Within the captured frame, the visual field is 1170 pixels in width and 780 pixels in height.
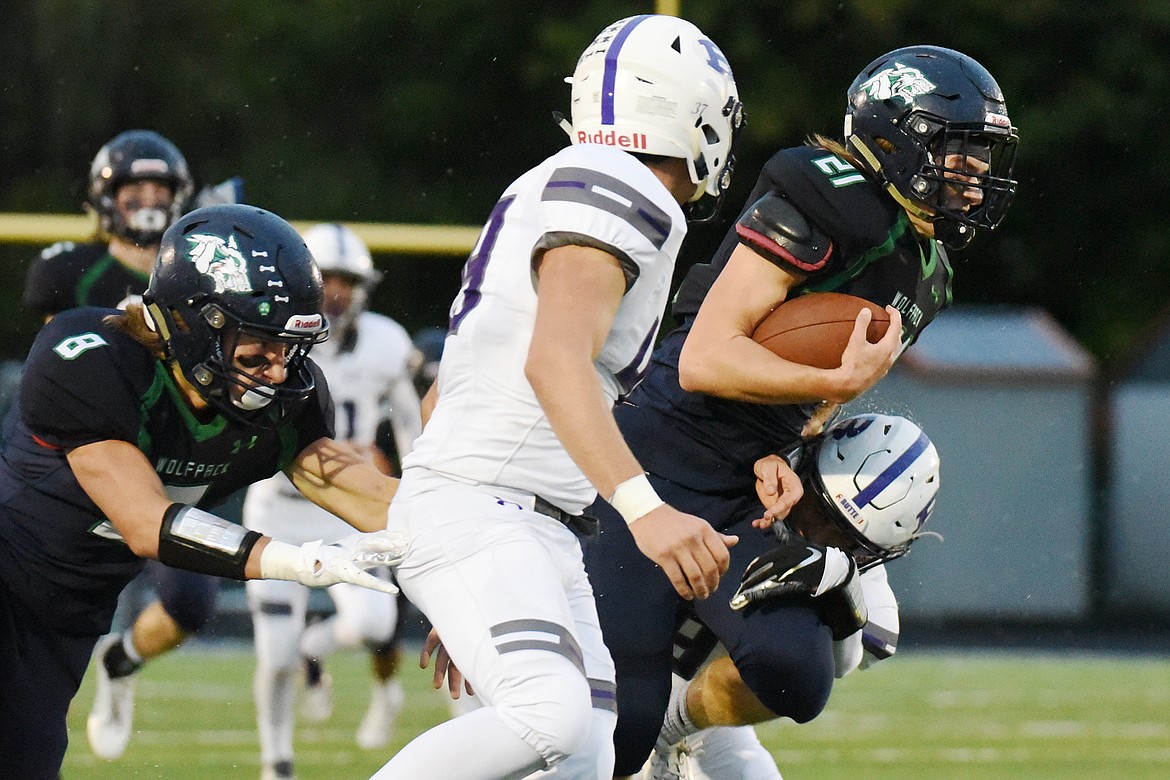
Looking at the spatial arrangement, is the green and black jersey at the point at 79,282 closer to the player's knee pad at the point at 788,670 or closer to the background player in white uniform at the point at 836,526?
the background player in white uniform at the point at 836,526

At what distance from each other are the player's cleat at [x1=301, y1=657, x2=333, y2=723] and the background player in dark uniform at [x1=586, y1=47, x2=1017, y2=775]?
3157mm

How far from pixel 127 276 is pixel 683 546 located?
10.7ft

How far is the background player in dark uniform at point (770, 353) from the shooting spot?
3.64 m

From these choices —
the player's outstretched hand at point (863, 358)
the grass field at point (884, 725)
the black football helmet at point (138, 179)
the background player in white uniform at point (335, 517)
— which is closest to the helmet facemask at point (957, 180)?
the player's outstretched hand at point (863, 358)

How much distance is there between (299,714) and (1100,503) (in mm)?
5842

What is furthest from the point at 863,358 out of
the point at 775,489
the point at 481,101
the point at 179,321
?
the point at 481,101

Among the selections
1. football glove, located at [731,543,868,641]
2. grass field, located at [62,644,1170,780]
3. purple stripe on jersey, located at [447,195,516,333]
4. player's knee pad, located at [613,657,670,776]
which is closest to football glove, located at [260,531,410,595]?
purple stripe on jersey, located at [447,195,516,333]

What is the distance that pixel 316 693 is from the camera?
692cm

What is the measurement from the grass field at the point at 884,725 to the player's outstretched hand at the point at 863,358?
2444mm

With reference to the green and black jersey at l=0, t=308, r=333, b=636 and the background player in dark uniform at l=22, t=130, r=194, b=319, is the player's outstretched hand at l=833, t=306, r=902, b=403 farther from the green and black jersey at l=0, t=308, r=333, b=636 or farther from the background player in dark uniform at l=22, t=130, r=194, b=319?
the background player in dark uniform at l=22, t=130, r=194, b=319

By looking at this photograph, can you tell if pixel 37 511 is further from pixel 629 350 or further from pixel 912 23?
pixel 912 23

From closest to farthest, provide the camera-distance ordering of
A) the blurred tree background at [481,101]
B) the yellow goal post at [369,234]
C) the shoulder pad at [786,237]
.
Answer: the shoulder pad at [786,237] < the yellow goal post at [369,234] < the blurred tree background at [481,101]

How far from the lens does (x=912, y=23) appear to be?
14.1 meters

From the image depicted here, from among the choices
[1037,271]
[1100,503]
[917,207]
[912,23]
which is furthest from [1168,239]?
[917,207]
